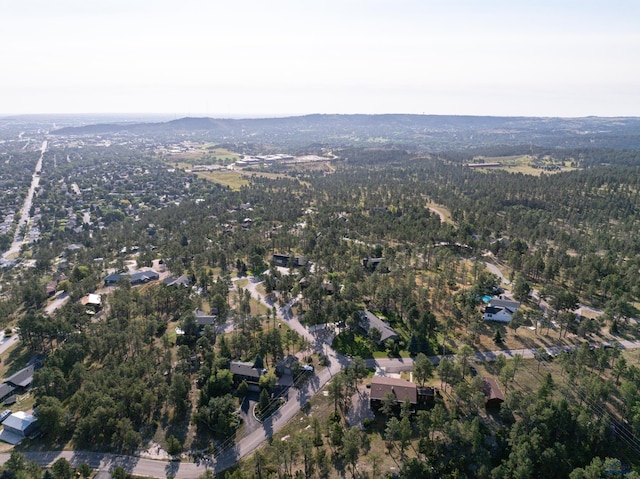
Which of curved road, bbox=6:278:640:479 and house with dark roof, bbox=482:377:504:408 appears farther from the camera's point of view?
house with dark roof, bbox=482:377:504:408

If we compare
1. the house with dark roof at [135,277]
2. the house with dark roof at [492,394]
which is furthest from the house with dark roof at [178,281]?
the house with dark roof at [492,394]

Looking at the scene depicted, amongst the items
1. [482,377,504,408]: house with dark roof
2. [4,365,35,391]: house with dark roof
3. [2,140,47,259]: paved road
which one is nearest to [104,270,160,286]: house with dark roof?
[4,365,35,391]: house with dark roof

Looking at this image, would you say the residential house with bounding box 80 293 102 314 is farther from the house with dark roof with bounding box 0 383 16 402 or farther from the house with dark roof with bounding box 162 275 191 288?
the house with dark roof with bounding box 0 383 16 402

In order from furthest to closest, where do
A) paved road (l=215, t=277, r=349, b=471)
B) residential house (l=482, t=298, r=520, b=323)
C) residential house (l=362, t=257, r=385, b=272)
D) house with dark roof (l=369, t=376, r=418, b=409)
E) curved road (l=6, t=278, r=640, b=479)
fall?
1. residential house (l=362, t=257, r=385, b=272)
2. residential house (l=482, t=298, r=520, b=323)
3. house with dark roof (l=369, t=376, r=418, b=409)
4. paved road (l=215, t=277, r=349, b=471)
5. curved road (l=6, t=278, r=640, b=479)

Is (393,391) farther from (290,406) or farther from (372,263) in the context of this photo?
(372,263)

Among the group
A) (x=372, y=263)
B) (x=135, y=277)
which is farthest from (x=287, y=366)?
(x=135, y=277)

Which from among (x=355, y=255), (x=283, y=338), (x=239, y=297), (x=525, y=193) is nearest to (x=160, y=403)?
(x=283, y=338)

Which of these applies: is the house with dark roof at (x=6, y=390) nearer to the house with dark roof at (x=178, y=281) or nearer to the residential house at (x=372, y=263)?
the house with dark roof at (x=178, y=281)
